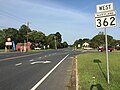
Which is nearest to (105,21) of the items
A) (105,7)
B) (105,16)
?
(105,16)

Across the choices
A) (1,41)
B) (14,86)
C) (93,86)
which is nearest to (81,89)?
(93,86)

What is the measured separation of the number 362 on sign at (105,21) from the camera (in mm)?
10938

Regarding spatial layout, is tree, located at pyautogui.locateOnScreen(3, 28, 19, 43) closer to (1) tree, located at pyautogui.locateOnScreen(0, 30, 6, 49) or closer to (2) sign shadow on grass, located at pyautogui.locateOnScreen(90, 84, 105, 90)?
(1) tree, located at pyautogui.locateOnScreen(0, 30, 6, 49)

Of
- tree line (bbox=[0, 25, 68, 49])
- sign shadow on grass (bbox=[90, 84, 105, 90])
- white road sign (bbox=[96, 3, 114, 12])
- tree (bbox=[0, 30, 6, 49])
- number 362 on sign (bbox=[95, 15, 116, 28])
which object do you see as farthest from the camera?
tree line (bbox=[0, 25, 68, 49])

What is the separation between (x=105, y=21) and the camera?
36.4 feet

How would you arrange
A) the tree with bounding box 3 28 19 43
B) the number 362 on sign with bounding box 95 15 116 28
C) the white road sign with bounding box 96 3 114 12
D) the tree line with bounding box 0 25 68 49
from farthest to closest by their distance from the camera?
the tree with bounding box 3 28 19 43 → the tree line with bounding box 0 25 68 49 → the white road sign with bounding box 96 3 114 12 → the number 362 on sign with bounding box 95 15 116 28

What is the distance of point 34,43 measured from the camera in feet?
540

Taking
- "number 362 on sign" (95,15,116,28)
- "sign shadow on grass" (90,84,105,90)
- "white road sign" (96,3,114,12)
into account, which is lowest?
"sign shadow on grass" (90,84,105,90)

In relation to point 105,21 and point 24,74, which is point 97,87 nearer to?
point 105,21

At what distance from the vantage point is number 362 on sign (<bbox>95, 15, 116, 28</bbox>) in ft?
35.9

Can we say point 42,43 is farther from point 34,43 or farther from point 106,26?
point 106,26

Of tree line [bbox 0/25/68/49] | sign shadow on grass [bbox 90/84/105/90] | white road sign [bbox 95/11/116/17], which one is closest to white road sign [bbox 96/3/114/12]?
white road sign [bbox 95/11/116/17]

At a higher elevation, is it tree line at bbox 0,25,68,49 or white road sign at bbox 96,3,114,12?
tree line at bbox 0,25,68,49

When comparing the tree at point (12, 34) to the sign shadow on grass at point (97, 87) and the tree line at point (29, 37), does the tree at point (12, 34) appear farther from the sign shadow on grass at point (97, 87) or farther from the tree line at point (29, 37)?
the sign shadow on grass at point (97, 87)
